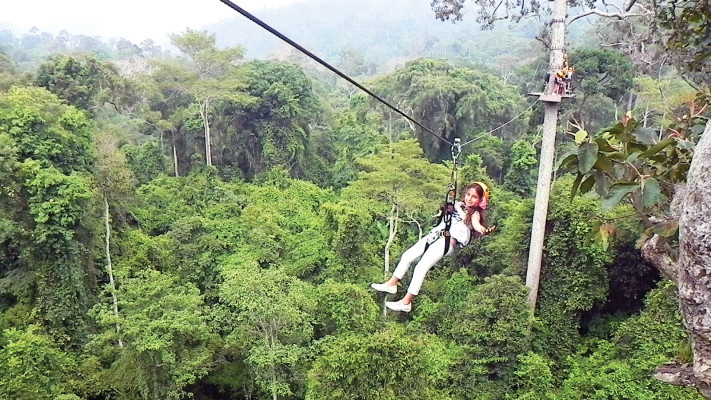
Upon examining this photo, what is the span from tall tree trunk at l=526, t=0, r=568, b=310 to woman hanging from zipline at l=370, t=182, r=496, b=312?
351 centimetres

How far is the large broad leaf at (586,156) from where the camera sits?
67.3 inches

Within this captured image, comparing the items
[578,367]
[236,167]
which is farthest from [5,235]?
[578,367]

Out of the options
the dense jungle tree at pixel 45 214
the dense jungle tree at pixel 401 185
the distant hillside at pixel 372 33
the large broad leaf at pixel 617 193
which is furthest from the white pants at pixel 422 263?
the distant hillside at pixel 372 33

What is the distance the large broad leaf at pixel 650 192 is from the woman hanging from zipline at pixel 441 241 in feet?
6.06

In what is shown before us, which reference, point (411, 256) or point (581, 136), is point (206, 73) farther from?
point (581, 136)

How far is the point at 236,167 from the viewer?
17.2 m

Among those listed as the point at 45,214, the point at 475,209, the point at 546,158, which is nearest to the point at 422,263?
the point at 475,209

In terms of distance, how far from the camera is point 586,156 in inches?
68.1

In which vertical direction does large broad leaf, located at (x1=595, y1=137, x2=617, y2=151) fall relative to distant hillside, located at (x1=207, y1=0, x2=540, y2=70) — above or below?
below

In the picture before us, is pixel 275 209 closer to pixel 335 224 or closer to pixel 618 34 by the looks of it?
pixel 335 224

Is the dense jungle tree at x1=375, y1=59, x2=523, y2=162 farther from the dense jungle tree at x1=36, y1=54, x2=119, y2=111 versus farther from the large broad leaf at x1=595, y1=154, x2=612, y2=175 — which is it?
the large broad leaf at x1=595, y1=154, x2=612, y2=175

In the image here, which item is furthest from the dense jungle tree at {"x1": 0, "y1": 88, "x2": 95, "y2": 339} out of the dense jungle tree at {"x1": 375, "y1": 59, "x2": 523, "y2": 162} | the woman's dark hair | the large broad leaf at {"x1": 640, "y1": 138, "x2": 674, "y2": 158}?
the dense jungle tree at {"x1": 375, "y1": 59, "x2": 523, "y2": 162}

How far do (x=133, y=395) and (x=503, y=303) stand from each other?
20.2 feet

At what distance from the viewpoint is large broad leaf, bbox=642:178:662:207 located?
1.64m
